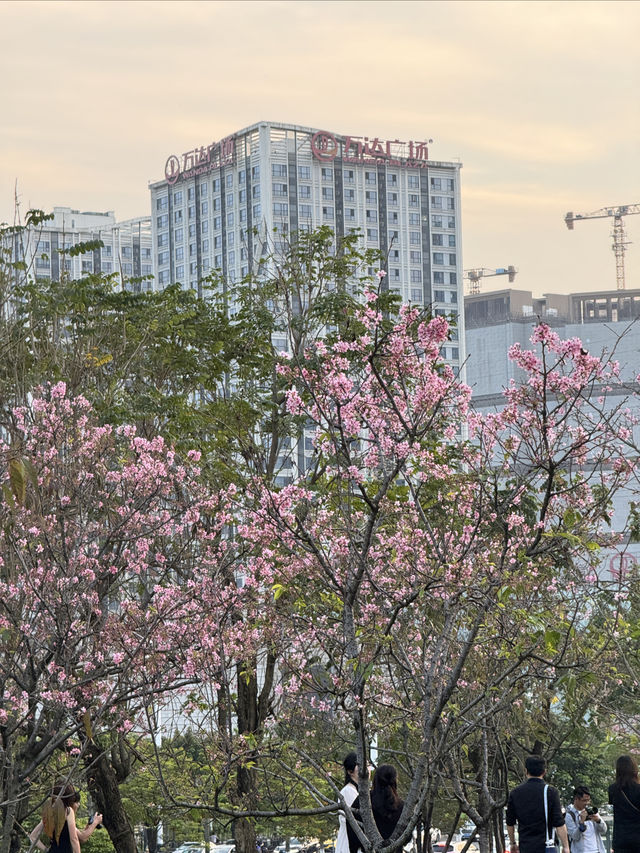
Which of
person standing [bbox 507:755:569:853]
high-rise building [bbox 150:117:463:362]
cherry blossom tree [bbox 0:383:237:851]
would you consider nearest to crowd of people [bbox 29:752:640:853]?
person standing [bbox 507:755:569:853]

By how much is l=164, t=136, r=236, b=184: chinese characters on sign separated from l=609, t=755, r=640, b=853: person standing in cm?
11842

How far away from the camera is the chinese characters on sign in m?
125

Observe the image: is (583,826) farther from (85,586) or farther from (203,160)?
(203,160)

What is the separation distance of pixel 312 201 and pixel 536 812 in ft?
384

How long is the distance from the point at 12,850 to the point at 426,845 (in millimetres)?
5052

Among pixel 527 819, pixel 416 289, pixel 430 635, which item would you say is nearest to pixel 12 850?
pixel 430 635

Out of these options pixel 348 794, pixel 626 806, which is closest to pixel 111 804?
pixel 626 806

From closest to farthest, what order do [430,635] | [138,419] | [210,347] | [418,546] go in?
[418,546] → [430,635] → [138,419] → [210,347]

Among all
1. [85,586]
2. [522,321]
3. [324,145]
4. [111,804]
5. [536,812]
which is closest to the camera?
[536,812]

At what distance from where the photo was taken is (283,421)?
17219mm

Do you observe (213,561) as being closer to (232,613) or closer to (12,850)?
(232,613)

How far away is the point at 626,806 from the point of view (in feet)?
31.9

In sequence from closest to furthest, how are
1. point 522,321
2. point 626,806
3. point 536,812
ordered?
point 536,812 < point 626,806 < point 522,321

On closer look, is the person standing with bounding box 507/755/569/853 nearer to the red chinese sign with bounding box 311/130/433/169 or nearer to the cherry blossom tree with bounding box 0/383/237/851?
the cherry blossom tree with bounding box 0/383/237/851
